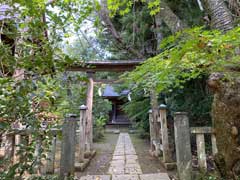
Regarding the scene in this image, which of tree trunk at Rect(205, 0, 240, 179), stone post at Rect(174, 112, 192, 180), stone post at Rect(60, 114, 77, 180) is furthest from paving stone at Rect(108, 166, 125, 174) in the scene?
tree trunk at Rect(205, 0, 240, 179)

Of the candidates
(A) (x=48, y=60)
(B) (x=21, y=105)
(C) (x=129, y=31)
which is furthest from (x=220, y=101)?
(C) (x=129, y=31)

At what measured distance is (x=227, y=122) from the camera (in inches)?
90.6

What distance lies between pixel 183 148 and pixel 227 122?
29.4 inches

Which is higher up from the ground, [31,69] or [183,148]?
[31,69]

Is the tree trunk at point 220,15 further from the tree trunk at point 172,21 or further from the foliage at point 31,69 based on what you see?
the foliage at point 31,69

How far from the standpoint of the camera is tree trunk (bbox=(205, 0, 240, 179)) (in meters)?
2.26

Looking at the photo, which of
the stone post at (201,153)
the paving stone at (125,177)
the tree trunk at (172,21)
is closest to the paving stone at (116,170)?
the paving stone at (125,177)

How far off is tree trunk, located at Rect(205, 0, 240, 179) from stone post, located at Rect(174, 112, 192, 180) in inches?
15.7

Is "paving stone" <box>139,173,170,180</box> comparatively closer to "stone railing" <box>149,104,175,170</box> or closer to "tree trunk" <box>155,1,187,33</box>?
"stone railing" <box>149,104,175,170</box>

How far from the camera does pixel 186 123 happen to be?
286 cm

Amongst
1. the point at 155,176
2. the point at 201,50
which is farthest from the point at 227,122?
the point at 155,176

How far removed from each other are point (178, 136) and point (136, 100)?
448 centimetres

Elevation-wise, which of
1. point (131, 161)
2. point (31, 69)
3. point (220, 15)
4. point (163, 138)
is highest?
point (220, 15)

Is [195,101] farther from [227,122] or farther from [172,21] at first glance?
[227,122]
